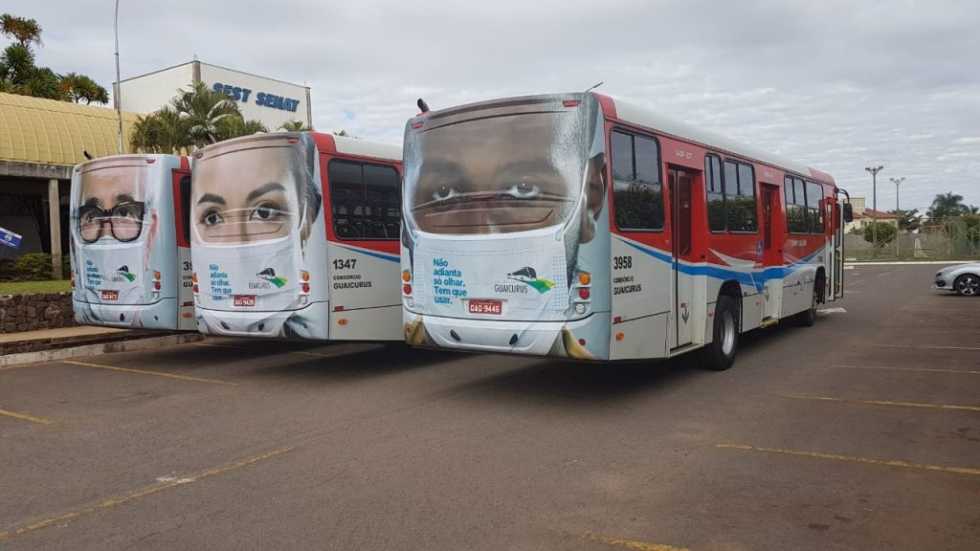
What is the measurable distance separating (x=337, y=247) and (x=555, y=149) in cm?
354

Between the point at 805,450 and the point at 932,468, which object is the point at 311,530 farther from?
the point at 932,468

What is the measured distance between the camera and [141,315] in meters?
11.0

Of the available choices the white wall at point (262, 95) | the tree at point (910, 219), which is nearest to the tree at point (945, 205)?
the tree at point (910, 219)

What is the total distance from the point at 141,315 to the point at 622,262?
23.8 feet

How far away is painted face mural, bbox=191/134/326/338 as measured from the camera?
9352 mm

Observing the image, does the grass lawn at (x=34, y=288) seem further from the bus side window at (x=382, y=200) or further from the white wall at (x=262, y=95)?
the white wall at (x=262, y=95)

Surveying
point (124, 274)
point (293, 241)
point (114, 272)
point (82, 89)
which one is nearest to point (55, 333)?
point (114, 272)

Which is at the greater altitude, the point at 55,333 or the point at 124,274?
the point at 124,274

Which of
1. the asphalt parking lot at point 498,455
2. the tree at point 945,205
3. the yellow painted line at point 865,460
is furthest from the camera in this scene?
the tree at point 945,205

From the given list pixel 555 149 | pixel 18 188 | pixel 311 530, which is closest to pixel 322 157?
pixel 555 149

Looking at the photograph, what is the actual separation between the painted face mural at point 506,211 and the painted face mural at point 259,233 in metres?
1.80

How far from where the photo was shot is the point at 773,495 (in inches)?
201

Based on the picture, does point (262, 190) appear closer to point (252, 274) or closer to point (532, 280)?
point (252, 274)

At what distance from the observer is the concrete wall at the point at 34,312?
13156 millimetres
